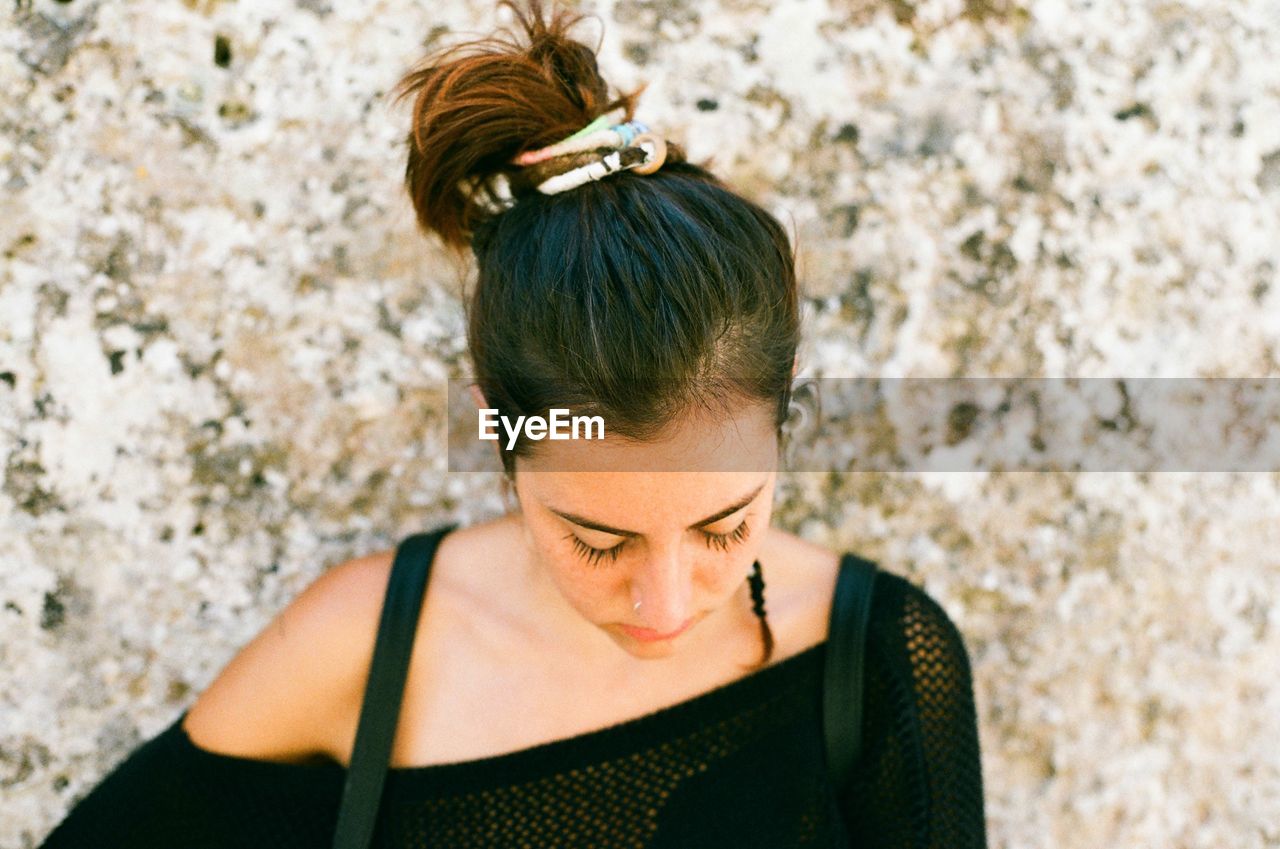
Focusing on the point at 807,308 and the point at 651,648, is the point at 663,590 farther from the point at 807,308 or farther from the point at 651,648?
the point at 807,308

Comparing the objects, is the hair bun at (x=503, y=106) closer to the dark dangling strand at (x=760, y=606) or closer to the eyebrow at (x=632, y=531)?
the eyebrow at (x=632, y=531)

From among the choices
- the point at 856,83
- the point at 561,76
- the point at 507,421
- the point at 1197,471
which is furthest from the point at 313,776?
the point at 1197,471

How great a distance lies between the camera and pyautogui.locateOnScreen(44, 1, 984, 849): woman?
1.04 metres

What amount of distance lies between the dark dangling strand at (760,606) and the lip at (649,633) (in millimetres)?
207

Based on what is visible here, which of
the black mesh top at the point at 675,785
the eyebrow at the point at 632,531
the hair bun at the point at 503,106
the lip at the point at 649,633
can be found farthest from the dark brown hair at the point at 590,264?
the black mesh top at the point at 675,785

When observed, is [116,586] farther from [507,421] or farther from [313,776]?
[507,421]

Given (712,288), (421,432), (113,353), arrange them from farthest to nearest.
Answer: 1. (421,432)
2. (113,353)
3. (712,288)

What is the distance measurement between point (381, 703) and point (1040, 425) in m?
1.14

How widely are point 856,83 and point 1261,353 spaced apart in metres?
0.83

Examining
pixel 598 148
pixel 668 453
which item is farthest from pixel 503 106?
pixel 668 453

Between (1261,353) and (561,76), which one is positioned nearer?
(561,76)

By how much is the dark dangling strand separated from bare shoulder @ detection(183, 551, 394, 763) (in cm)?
51

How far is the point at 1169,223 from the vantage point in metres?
1.61

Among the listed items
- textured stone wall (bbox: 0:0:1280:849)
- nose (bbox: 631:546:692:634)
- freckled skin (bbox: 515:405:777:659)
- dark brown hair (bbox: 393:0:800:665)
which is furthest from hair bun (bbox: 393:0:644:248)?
nose (bbox: 631:546:692:634)
